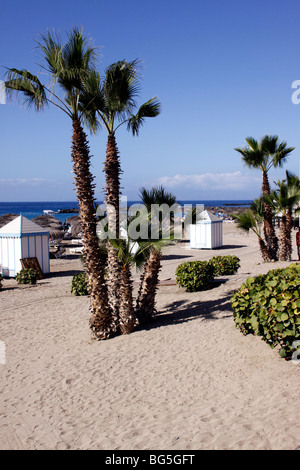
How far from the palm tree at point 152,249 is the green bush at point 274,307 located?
1973mm

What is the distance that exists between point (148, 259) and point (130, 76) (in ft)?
12.1

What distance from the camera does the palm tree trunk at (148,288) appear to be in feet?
26.5

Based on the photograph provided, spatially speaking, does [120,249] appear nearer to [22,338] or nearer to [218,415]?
[22,338]

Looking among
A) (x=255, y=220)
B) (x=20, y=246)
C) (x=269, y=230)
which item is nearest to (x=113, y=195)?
(x=255, y=220)

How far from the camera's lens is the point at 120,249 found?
725 centimetres

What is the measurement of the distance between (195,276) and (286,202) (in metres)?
6.42

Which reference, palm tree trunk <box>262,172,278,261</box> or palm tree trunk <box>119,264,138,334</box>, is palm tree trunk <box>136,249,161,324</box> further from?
palm tree trunk <box>262,172,278,261</box>

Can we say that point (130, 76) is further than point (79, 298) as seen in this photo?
No

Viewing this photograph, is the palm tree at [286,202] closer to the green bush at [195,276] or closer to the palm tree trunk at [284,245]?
the palm tree trunk at [284,245]

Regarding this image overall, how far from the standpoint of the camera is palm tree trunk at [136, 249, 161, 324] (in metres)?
8.08

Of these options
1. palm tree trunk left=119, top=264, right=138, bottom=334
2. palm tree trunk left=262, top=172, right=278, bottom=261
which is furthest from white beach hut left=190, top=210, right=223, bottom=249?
palm tree trunk left=119, top=264, right=138, bottom=334

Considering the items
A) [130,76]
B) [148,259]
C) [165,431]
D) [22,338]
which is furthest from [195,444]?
[130,76]

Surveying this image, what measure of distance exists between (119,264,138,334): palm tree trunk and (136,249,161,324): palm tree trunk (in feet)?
1.77

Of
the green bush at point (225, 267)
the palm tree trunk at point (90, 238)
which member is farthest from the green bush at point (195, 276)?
the palm tree trunk at point (90, 238)
